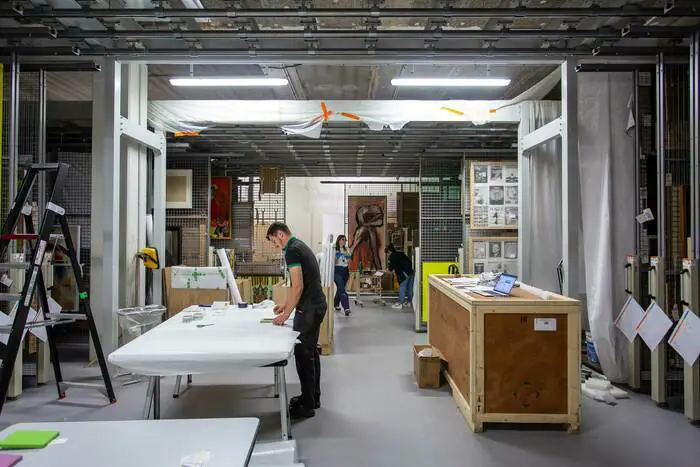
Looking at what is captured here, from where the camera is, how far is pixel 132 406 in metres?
3.99

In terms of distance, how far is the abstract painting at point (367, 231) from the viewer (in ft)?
39.5

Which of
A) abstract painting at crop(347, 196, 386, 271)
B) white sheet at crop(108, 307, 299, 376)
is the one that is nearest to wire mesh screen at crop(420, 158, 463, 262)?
abstract painting at crop(347, 196, 386, 271)

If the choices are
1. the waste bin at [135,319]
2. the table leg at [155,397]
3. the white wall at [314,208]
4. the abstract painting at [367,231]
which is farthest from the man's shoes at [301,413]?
the white wall at [314,208]

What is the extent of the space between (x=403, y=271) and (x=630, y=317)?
197 inches

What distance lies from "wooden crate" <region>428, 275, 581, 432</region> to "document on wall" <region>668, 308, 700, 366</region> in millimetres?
1046

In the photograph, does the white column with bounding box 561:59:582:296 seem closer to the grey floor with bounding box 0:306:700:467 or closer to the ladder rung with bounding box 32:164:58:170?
the grey floor with bounding box 0:306:700:467

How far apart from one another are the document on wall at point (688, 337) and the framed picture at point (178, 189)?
7.60 metres

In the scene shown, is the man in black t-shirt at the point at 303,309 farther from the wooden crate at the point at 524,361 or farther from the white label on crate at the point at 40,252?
the white label on crate at the point at 40,252

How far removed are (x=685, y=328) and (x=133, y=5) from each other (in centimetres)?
533

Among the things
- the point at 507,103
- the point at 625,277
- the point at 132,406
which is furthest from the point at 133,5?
the point at 625,277

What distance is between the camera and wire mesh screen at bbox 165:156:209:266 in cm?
865

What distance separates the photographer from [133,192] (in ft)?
17.3

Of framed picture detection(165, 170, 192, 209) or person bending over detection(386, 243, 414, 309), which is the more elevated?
framed picture detection(165, 170, 192, 209)

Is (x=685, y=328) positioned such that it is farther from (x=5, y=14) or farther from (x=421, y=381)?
(x=5, y=14)
